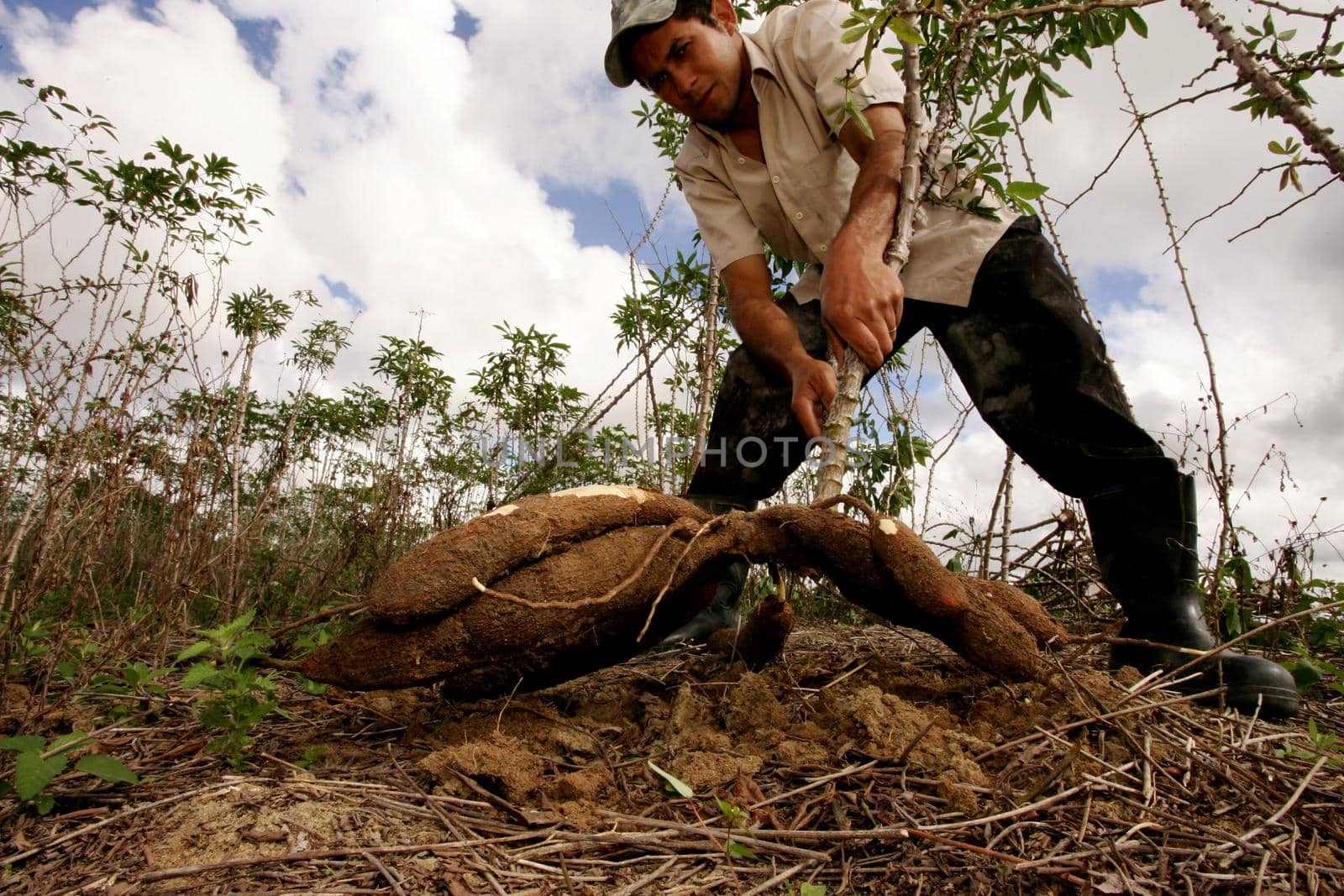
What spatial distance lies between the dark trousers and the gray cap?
117 cm

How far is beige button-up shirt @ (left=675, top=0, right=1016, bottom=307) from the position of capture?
79.4 inches

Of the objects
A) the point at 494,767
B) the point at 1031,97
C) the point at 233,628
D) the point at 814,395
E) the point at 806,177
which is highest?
the point at 1031,97

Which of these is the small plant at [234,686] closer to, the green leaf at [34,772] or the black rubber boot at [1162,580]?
the green leaf at [34,772]

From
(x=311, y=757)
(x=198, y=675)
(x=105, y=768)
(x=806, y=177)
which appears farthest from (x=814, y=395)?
(x=105, y=768)

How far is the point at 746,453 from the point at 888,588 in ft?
3.01

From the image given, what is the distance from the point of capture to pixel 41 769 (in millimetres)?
1104

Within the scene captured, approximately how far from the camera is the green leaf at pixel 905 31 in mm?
1331

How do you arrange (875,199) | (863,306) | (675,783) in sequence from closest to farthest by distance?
(675,783) → (863,306) → (875,199)

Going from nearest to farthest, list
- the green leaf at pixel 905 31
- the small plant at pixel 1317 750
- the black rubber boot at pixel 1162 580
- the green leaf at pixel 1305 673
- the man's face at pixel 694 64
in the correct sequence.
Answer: the small plant at pixel 1317 750
the green leaf at pixel 905 31
the black rubber boot at pixel 1162 580
the green leaf at pixel 1305 673
the man's face at pixel 694 64

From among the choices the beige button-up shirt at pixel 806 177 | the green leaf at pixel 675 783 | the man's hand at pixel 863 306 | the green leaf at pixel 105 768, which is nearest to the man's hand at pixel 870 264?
the man's hand at pixel 863 306

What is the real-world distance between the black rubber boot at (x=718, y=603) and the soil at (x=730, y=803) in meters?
0.73

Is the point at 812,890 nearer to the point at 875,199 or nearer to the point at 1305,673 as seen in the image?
the point at 875,199

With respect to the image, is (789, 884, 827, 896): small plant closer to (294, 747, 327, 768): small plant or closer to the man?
(294, 747, 327, 768): small plant

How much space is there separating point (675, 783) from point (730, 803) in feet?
0.35
